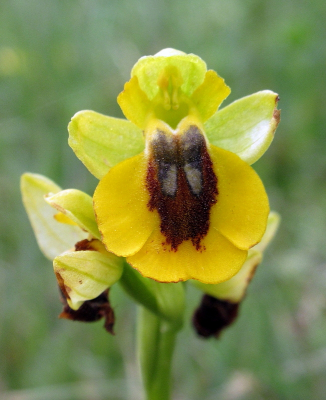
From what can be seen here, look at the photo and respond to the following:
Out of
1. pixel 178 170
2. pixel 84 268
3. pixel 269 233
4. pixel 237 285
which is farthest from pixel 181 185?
pixel 269 233

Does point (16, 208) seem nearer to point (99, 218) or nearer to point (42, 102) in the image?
point (42, 102)

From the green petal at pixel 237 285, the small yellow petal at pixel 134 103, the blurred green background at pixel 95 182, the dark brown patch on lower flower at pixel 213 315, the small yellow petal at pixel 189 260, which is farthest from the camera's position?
the blurred green background at pixel 95 182

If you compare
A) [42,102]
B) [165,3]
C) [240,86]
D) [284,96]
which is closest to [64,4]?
[165,3]

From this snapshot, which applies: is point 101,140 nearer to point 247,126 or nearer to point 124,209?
point 124,209

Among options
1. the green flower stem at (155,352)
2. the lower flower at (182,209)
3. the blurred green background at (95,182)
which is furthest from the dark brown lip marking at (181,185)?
the blurred green background at (95,182)

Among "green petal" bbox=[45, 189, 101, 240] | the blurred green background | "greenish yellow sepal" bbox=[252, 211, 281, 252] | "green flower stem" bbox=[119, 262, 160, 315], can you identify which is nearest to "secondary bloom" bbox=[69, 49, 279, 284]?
"green petal" bbox=[45, 189, 101, 240]

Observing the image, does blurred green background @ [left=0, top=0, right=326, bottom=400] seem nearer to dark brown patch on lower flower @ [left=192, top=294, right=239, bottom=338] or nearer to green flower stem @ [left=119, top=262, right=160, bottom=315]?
dark brown patch on lower flower @ [left=192, top=294, right=239, bottom=338]

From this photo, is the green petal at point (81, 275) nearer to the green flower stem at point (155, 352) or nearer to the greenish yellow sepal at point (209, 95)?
the green flower stem at point (155, 352)
